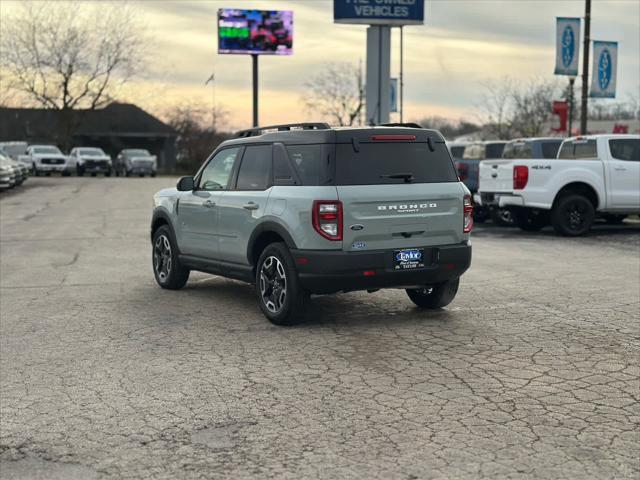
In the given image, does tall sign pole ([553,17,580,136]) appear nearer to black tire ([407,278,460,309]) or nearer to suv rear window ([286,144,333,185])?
black tire ([407,278,460,309])

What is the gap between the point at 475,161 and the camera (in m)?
20.3

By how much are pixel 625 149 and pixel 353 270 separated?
11083 millimetres

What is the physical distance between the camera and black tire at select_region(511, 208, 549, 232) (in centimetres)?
1823

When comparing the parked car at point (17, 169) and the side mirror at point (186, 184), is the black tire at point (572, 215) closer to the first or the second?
the side mirror at point (186, 184)

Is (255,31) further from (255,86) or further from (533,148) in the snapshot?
(533,148)

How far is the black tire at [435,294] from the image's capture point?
28.6ft

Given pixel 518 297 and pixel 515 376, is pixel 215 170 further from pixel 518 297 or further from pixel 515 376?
pixel 515 376

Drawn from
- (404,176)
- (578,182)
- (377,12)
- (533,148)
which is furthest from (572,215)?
(377,12)

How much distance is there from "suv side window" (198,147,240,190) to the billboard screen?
40658mm

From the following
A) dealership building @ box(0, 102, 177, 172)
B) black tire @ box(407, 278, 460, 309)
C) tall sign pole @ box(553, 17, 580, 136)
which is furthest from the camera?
dealership building @ box(0, 102, 177, 172)

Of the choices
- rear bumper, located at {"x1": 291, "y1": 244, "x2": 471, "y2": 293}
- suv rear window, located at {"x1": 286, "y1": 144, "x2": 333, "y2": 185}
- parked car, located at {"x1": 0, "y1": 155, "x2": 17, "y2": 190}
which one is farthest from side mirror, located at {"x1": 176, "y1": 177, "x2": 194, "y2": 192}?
parked car, located at {"x1": 0, "y1": 155, "x2": 17, "y2": 190}

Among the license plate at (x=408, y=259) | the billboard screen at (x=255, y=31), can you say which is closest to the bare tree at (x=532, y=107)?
the billboard screen at (x=255, y=31)

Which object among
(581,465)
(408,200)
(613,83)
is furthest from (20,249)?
(613,83)

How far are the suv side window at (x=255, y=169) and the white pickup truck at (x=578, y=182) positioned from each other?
29.6ft
